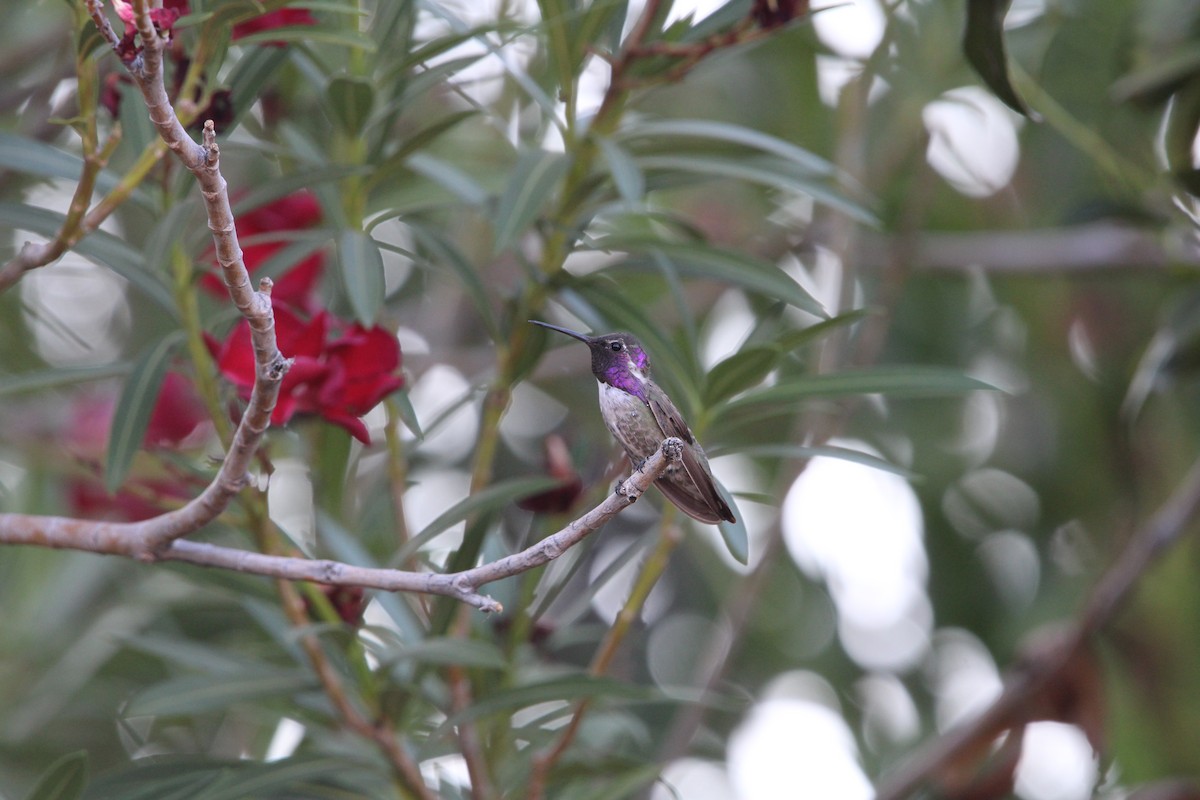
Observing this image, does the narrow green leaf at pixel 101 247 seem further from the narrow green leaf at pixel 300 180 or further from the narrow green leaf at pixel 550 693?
the narrow green leaf at pixel 550 693

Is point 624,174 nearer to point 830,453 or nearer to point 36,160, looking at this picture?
point 830,453

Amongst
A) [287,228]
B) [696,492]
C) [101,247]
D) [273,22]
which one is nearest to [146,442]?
[101,247]

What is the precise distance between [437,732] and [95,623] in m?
1.35

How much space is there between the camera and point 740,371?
1768 mm

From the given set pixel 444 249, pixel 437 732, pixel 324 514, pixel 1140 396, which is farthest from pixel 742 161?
pixel 1140 396

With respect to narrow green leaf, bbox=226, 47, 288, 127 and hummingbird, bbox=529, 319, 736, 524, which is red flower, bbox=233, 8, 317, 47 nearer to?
narrow green leaf, bbox=226, 47, 288, 127

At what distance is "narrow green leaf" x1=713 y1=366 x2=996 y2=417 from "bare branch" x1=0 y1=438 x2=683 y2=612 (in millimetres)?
432

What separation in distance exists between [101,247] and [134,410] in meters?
0.25

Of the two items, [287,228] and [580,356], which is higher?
[580,356]

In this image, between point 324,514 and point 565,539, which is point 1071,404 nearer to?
point 324,514

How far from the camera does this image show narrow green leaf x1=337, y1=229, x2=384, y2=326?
1645mm

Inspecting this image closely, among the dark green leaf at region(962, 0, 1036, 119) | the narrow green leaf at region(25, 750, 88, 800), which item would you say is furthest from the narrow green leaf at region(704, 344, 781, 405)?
the narrow green leaf at region(25, 750, 88, 800)

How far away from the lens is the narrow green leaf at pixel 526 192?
173 centimetres

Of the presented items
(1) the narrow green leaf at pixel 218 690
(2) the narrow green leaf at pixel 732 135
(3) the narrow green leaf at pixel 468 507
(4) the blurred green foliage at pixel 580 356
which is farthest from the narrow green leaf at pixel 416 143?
(1) the narrow green leaf at pixel 218 690
